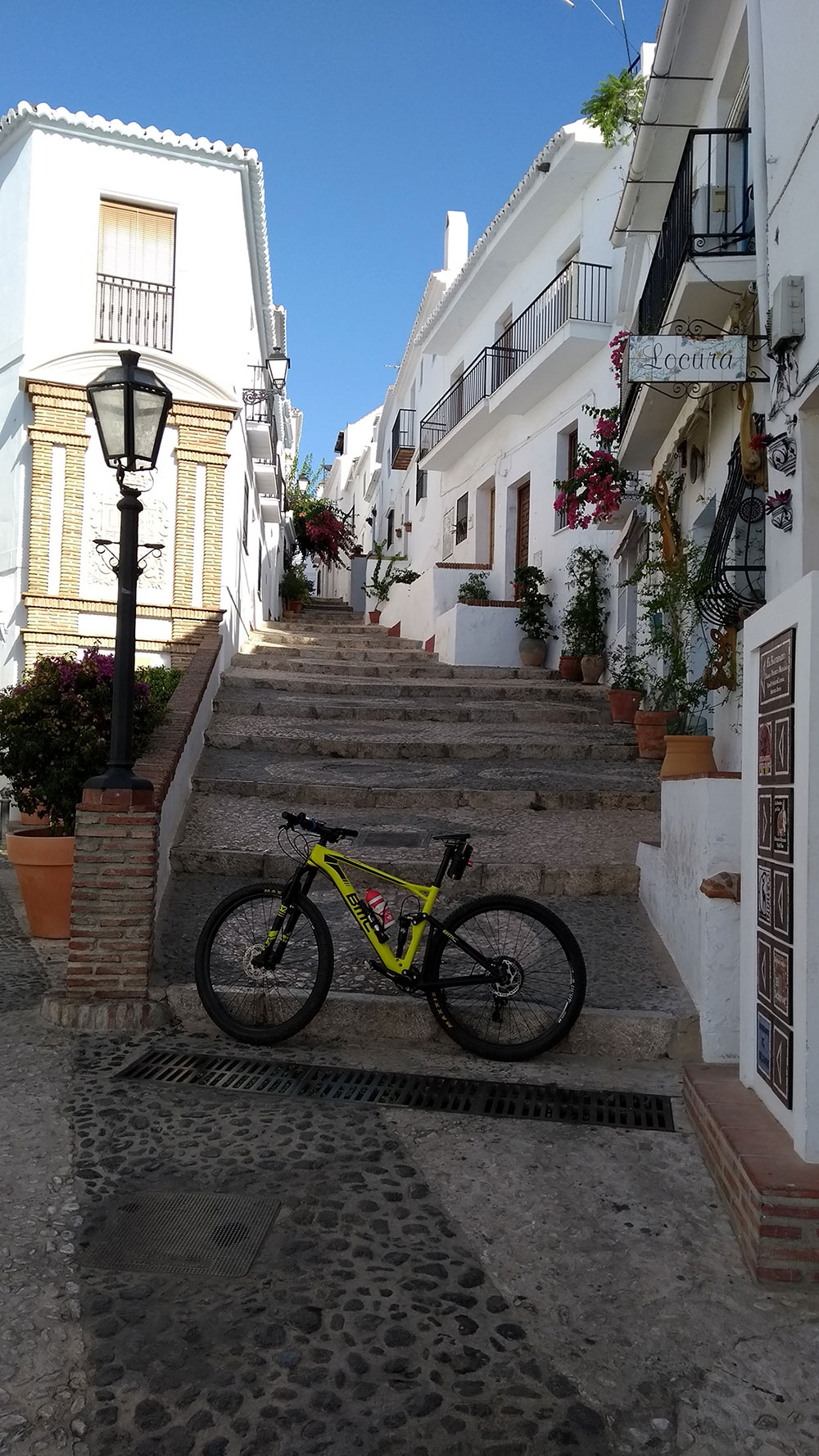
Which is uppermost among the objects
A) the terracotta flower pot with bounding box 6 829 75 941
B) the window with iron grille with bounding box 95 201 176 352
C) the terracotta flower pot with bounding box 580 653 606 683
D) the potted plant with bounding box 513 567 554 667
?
the window with iron grille with bounding box 95 201 176 352

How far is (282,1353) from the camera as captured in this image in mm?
2361

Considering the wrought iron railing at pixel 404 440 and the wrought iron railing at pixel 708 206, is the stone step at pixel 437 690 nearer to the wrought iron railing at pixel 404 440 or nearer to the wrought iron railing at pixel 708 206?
the wrought iron railing at pixel 708 206

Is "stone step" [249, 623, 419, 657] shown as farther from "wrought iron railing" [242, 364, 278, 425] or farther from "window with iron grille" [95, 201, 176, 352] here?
"window with iron grille" [95, 201, 176, 352]

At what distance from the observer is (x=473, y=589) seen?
17.0 meters

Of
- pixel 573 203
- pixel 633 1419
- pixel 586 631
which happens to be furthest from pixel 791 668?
pixel 573 203

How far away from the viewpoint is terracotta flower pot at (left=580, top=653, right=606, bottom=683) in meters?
13.1

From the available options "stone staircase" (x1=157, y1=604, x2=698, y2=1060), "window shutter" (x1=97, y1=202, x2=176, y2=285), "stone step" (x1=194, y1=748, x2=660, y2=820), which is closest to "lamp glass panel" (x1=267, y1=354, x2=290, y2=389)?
"window shutter" (x1=97, y1=202, x2=176, y2=285)

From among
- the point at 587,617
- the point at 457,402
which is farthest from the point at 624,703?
the point at 457,402

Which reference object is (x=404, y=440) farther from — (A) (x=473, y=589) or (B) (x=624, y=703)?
(B) (x=624, y=703)

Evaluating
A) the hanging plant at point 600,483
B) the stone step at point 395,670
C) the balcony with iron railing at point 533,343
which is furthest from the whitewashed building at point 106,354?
the hanging plant at point 600,483

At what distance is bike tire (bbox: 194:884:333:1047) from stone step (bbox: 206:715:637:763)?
494cm

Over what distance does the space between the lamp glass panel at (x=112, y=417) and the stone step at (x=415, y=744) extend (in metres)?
4.39

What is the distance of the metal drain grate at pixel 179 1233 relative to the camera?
2.73 m

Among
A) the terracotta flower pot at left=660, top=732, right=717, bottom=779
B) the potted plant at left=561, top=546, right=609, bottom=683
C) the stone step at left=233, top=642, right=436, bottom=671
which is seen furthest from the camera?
the stone step at left=233, top=642, right=436, bottom=671
